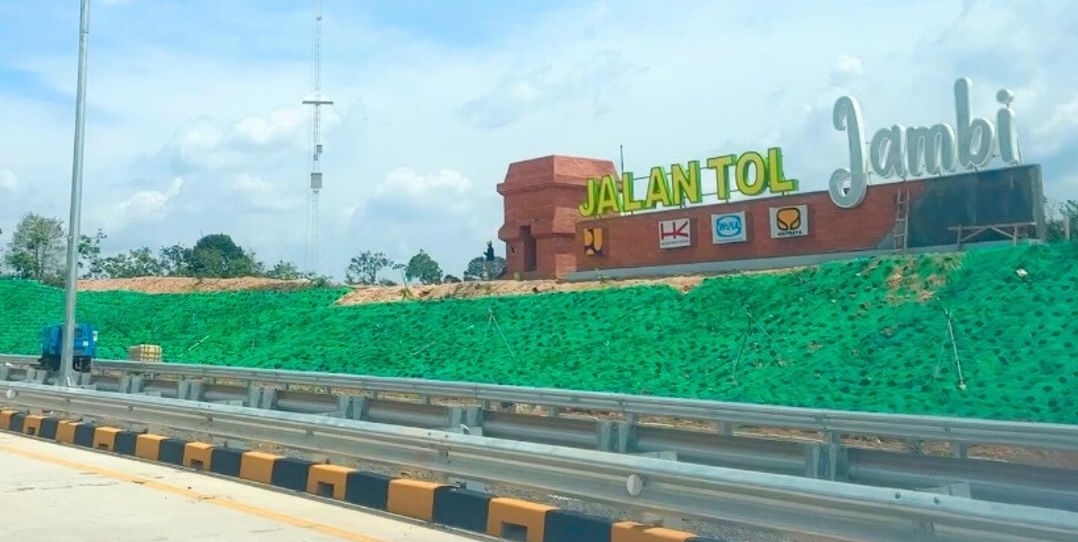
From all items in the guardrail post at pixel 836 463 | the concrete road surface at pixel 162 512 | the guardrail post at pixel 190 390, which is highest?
the guardrail post at pixel 190 390

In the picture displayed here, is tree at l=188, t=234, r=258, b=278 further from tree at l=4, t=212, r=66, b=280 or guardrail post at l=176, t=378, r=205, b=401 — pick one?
guardrail post at l=176, t=378, r=205, b=401

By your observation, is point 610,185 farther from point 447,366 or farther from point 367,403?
point 367,403

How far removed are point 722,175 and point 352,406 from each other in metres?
23.7

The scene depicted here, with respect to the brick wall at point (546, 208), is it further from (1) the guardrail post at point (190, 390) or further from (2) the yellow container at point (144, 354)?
(1) the guardrail post at point (190, 390)

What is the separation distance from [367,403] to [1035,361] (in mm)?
11673

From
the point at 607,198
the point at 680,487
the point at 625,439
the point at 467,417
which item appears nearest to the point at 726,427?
the point at 625,439

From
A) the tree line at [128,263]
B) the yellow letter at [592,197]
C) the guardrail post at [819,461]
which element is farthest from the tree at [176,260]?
the guardrail post at [819,461]

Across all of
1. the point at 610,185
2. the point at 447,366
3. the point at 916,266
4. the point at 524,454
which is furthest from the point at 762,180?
the point at 524,454

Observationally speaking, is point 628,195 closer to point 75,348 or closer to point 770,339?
point 770,339

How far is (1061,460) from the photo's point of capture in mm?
13750

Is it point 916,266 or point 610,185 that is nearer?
point 916,266

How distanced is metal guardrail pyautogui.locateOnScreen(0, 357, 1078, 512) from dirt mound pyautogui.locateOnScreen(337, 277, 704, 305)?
15.1 meters

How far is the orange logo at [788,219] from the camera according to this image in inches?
1361

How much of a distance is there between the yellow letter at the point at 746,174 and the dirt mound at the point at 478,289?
14.6 feet
